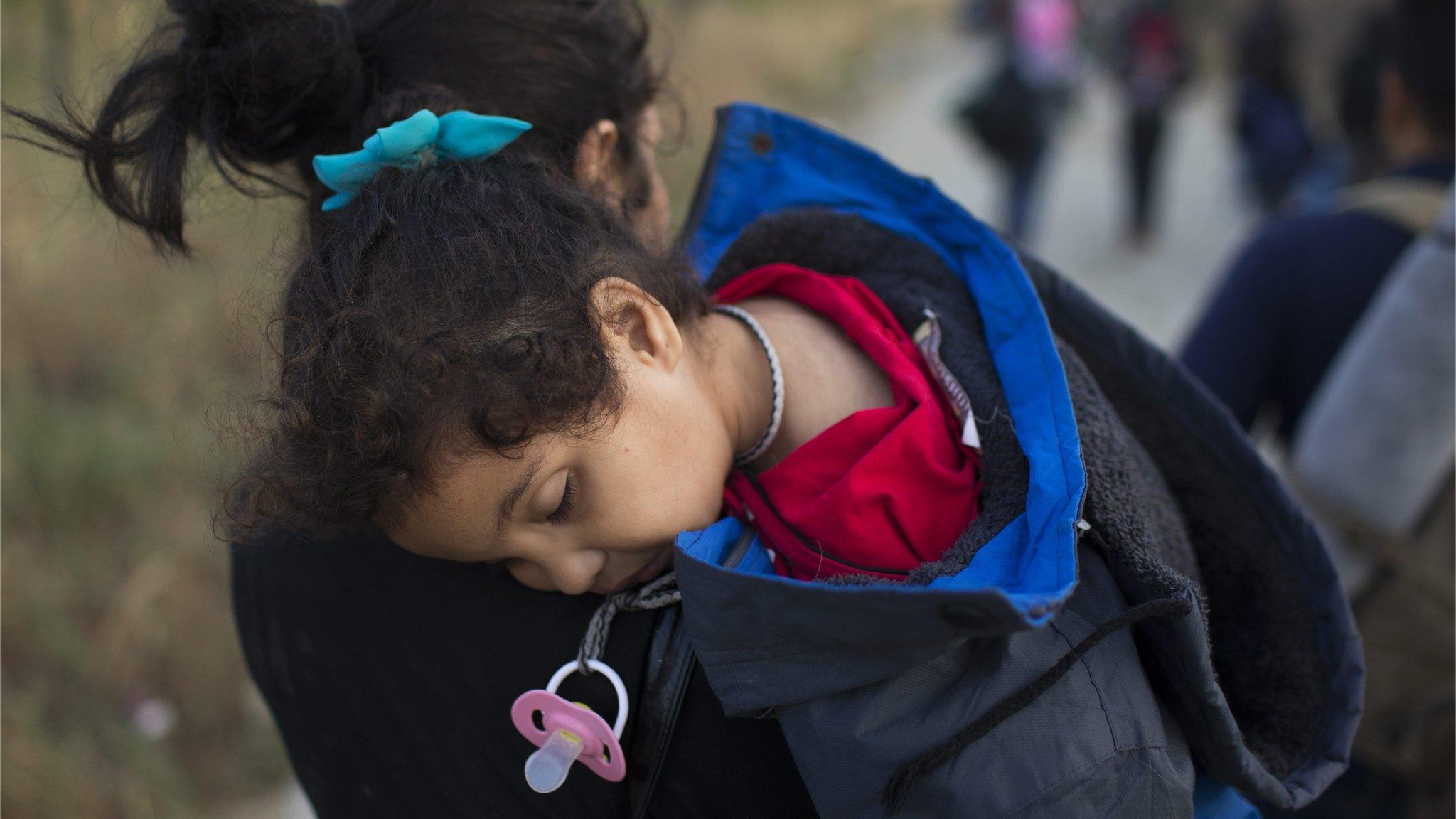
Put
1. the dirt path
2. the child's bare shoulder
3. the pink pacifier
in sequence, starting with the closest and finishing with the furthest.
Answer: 1. the pink pacifier
2. the child's bare shoulder
3. the dirt path

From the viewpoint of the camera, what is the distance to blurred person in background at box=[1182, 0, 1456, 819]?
1654 mm

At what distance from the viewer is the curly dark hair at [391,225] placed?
1.17 m

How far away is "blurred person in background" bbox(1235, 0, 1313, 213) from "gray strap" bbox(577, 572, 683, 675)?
619 centimetres

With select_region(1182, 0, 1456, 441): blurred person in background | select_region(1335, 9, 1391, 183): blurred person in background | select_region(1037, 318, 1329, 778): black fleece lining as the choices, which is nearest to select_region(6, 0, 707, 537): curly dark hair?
select_region(1037, 318, 1329, 778): black fleece lining

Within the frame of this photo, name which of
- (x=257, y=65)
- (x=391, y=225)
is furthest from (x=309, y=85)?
(x=391, y=225)

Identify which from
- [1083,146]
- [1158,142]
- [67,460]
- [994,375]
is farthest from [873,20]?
[994,375]

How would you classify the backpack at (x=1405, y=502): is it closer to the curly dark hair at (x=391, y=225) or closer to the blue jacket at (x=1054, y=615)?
the blue jacket at (x=1054, y=615)

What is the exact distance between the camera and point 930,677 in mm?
1022

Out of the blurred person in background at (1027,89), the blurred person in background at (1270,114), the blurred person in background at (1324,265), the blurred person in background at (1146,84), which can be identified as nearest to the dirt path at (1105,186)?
the blurred person in background at (1146,84)

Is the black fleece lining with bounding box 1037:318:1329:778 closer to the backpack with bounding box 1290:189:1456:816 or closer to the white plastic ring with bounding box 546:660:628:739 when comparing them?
the backpack with bounding box 1290:189:1456:816

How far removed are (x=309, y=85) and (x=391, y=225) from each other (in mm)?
425

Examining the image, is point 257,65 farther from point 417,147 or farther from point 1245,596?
point 1245,596

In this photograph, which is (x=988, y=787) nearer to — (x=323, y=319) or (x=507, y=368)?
(x=507, y=368)

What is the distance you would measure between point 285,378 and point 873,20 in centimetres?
1273
